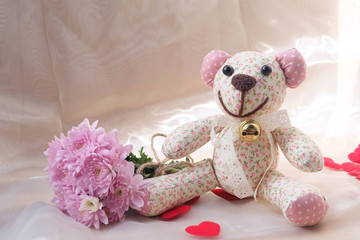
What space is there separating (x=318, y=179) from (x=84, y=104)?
102 centimetres

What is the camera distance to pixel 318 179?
4.76 ft

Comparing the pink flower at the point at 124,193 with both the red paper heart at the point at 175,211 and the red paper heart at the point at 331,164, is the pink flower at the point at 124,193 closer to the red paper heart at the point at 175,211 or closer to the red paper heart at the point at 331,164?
the red paper heart at the point at 175,211

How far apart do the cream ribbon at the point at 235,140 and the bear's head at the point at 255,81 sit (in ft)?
0.09

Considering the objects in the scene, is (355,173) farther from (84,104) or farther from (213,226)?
(84,104)

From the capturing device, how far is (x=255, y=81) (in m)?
1.18

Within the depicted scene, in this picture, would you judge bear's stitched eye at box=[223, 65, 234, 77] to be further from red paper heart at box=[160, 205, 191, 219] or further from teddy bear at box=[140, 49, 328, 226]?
red paper heart at box=[160, 205, 191, 219]

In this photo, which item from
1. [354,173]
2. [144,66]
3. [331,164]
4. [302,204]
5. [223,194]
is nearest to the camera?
[302,204]

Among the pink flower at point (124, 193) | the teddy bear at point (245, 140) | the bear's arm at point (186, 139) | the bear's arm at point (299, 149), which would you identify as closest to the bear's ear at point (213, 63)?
the teddy bear at point (245, 140)

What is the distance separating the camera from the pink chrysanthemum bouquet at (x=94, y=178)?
3.77 feet

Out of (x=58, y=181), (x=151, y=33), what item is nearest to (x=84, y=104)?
(x=151, y=33)

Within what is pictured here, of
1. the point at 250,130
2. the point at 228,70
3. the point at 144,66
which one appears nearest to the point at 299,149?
the point at 250,130

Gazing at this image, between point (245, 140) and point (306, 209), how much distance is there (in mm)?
247

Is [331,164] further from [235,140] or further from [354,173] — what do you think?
[235,140]

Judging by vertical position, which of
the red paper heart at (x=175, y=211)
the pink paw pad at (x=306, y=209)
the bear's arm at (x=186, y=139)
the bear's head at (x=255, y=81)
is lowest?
the red paper heart at (x=175, y=211)
